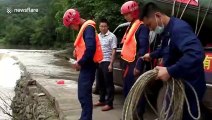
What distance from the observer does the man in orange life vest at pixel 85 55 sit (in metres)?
5.39

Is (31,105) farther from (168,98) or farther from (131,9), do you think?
(168,98)

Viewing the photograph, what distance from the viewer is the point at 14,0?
117 metres

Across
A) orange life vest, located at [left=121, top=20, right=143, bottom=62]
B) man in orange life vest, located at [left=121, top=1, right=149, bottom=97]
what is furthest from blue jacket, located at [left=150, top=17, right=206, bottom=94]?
orange life vest, located at [left=121, top=20, right=143, bottom=62]

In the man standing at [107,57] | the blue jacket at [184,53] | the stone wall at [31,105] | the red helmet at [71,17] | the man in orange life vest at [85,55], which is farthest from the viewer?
the stone wall at [31,105]

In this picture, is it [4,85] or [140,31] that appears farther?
[4,85]

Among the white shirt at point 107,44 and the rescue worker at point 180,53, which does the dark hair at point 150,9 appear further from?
the white shirt at point 107,44

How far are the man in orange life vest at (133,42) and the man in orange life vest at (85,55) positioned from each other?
40 cm

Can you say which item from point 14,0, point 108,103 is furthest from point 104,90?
point 14,0

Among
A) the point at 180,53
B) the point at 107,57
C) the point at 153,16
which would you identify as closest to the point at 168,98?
→ the point at 180,53

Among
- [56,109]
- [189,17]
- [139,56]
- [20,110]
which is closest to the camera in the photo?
[189,17]

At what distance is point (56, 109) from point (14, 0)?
371 feet

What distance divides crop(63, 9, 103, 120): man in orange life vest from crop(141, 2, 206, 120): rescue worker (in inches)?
69.8

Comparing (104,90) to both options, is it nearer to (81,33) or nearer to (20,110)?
(81,33)

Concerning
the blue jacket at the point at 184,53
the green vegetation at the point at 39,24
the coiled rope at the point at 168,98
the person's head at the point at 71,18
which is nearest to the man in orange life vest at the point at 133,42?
the person's head at the point at 71,18
